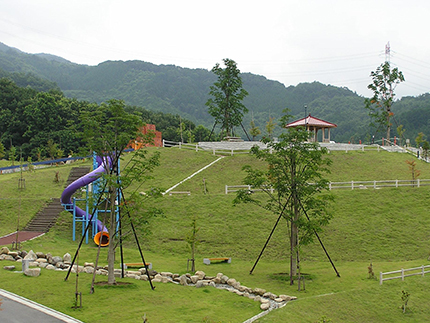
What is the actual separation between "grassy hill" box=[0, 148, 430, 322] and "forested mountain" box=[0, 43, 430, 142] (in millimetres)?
72919

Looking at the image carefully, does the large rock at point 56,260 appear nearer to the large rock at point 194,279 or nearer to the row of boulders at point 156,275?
the row of boulders at point 156,275

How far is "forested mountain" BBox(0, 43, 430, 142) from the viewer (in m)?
116

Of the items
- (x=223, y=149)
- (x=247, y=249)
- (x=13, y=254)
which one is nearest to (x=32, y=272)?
(x=13, y=254)

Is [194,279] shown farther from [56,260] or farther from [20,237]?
[20,237]

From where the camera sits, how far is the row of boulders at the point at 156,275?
17.6 metres

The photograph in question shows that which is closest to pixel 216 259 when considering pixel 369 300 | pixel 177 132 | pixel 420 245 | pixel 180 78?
pixel 369 300

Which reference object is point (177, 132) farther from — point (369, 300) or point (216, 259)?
point (369, 300)

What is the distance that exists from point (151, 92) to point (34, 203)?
131 m

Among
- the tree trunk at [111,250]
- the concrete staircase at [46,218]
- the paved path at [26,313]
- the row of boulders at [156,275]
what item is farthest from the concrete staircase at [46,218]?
the paved path at [26,313]

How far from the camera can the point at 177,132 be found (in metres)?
86.9

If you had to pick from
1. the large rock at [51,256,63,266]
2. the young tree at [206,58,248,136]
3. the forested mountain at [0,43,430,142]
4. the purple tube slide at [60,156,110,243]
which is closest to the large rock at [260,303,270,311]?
the large rock at [51,256,63,266]

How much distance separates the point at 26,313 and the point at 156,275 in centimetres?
660

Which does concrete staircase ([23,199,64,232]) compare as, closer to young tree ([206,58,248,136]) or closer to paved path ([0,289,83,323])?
paved path ([0,289,83,323])

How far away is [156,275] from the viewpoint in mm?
19156
